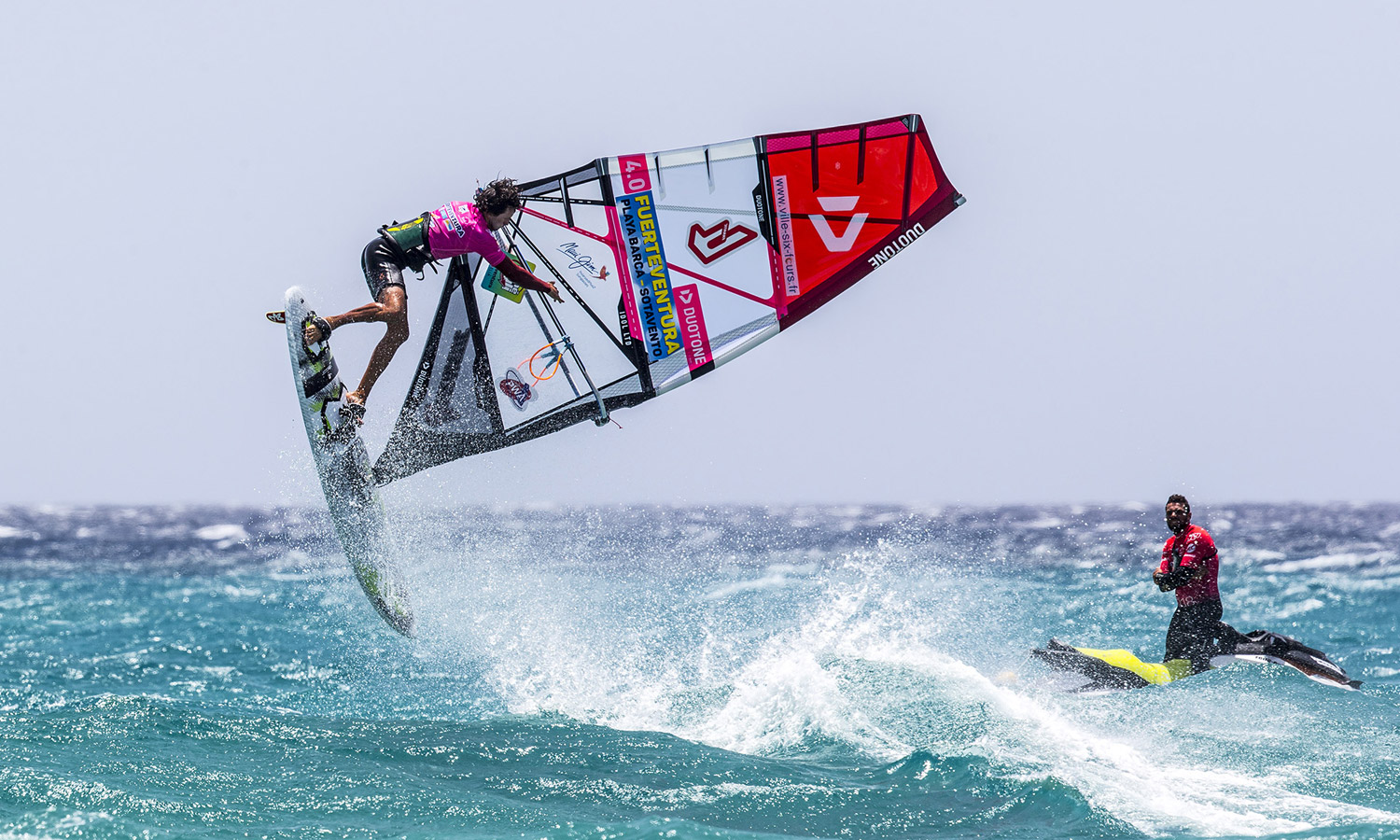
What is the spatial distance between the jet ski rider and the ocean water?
30 centimetres

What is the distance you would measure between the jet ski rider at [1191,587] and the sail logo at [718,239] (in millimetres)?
4080

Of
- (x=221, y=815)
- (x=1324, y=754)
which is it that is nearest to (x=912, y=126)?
(x=1324, y=754)

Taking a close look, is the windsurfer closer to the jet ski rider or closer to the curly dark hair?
the curly dark hair

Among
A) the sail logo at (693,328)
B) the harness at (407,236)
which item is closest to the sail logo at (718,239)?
the sail logo at (693,328)

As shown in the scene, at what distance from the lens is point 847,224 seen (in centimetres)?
816

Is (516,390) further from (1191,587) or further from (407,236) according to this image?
(1191,587)

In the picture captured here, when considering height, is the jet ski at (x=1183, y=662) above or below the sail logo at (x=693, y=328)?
below

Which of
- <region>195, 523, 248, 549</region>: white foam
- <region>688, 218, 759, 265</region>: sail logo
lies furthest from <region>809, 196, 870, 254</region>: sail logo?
<region>195, 523, 248, 549</region>: white foam

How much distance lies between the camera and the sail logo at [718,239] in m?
8.03

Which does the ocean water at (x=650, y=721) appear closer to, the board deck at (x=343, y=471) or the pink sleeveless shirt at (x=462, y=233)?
the board deck at (x=343, y=471)

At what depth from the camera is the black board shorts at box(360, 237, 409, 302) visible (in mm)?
7438

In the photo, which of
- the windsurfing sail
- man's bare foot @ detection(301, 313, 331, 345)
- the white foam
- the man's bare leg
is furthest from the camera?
the white foam

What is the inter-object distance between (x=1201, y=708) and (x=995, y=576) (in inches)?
601

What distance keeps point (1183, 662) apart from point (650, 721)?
173 inches
